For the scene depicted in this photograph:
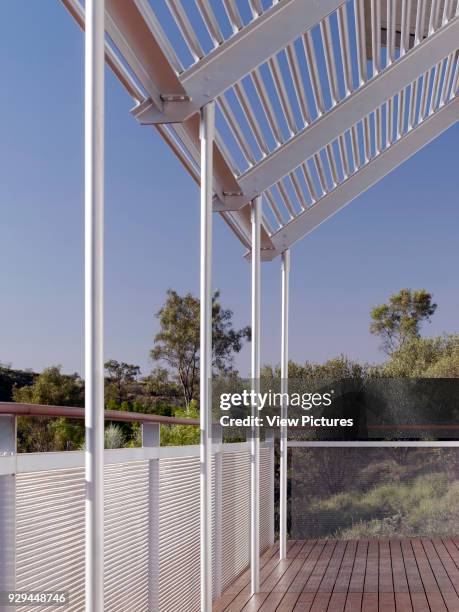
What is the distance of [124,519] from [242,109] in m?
2.80

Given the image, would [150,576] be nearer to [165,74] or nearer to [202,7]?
[165,74]

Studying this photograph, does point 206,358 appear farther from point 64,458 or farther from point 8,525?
point 8,525

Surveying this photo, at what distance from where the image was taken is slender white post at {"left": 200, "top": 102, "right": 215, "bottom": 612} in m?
4.53

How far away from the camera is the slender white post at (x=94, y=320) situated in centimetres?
263

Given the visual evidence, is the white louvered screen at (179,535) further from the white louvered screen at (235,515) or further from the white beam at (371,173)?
the white beam at (371,173)

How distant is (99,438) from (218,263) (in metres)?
23.6

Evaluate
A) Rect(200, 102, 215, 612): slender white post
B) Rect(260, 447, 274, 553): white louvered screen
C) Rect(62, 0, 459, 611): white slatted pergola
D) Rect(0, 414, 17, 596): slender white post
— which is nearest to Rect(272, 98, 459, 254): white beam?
Rect(62, 0, 459, 611): white slatted pergola

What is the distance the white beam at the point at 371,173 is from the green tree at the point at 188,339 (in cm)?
1650

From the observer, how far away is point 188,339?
26.9 m

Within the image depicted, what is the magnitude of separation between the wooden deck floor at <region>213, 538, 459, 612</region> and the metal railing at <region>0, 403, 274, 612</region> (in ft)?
1.06

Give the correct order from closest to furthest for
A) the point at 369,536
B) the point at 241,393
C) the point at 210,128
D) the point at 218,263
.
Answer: the point at 210,128 < the point at 369,536 < the point at 241,393 < the point at 218,263

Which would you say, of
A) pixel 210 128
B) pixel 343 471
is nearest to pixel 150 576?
pixel 210 128

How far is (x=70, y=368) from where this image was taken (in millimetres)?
28250

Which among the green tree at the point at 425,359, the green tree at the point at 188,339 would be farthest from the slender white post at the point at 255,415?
the green tree at the point at 188,339
